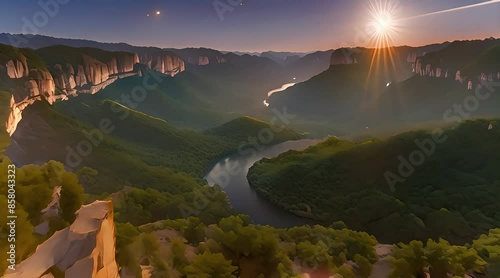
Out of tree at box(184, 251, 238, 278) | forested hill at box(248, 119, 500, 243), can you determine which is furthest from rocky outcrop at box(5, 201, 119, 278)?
forested hill at box(248, 119, 500, 243)

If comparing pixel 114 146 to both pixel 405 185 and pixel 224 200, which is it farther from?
pixel 405 185

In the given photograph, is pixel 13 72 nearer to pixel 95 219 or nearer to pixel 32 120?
pixel 32 120

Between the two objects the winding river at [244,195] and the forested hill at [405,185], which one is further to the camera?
the winding river at [244,195]

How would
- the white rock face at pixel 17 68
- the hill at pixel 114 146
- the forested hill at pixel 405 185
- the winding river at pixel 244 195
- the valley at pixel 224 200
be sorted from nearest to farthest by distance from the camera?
the valley at pixel 224 200, the forested hill at pixel 405 185, the hill at pixel 114 146, the winding river at pixel 244 195, the white rock face at pixel 17 68

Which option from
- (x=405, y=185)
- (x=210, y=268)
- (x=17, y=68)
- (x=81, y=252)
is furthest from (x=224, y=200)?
(x=17, y=68)

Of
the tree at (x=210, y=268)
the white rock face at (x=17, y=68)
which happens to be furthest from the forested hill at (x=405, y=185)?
the white rock face at (x=17, y=68)

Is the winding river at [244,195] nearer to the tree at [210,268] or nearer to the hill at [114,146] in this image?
the hill at [114,146]
